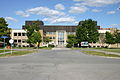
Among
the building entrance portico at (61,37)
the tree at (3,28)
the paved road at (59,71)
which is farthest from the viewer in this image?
the building entrance portico at (61,37)

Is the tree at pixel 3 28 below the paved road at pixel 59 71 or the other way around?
the other way around

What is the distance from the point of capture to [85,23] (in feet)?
249

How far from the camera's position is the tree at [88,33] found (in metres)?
72.0

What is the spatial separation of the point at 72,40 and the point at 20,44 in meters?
27.0

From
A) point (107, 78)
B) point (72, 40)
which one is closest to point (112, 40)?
point (72, 40)

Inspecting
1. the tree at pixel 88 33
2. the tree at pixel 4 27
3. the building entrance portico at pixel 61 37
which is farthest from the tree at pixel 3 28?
the building entrance portico at pixel 61 37

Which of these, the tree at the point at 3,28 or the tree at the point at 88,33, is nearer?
the tree at the point at 3,28

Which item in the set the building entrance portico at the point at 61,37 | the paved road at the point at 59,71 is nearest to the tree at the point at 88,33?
the building entrance portico at the point at 61,37

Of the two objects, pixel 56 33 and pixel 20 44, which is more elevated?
pixel 56 33

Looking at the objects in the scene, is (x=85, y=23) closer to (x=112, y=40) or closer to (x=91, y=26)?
(x=91, y=26)

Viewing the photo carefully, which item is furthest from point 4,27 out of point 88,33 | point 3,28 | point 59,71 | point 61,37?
point 59,71

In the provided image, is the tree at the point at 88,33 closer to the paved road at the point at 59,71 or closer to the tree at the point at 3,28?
the tree at the point at 3,28

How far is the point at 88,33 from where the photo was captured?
Answer: 73.2 meters

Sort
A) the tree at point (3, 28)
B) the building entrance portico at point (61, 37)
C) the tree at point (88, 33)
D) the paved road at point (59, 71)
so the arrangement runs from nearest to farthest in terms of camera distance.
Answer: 1. the paved road at point (59, 71)
2. the tree at point (3, 28)
3. the tree at point (88, 33)
4. the building entrance portico at point (61, 37)
